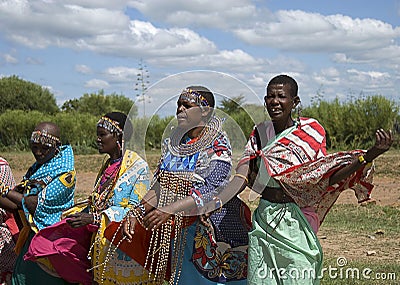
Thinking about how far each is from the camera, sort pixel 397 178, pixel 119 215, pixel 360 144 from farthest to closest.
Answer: pixel 360 144, pixel 397 178, pixel 119 215

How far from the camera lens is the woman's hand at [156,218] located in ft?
12.6

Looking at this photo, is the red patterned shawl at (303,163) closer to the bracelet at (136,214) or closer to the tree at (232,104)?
the tree at (232,104)

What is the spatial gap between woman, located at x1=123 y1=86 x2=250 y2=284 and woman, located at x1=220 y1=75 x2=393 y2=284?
19 cm

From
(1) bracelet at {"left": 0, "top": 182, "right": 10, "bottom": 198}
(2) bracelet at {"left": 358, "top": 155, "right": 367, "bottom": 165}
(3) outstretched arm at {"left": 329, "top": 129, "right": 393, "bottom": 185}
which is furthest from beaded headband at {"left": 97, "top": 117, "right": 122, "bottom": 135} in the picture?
(2) bracelet at {"left": 358, "top": 155, "right": 367, "bottom": 165}

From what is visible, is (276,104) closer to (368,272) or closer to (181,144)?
(181,144)

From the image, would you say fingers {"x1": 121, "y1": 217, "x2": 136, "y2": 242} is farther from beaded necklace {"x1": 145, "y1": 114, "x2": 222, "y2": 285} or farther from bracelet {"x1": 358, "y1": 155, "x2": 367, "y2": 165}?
bracelet {"x1": 358, "y1": 155, "x2": 367, "y2": 165}

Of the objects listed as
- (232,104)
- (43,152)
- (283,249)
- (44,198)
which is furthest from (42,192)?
(283,249)

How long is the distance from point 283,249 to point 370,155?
820 mm

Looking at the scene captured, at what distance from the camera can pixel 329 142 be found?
68.7ft

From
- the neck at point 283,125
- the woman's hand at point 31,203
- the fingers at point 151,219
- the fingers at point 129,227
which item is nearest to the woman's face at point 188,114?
the neck at point 283,125

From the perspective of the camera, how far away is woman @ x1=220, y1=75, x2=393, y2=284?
3732 mm

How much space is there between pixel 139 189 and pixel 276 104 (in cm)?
123

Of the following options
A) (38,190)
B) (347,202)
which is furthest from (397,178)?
(38,190)

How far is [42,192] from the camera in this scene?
16.1 ft
